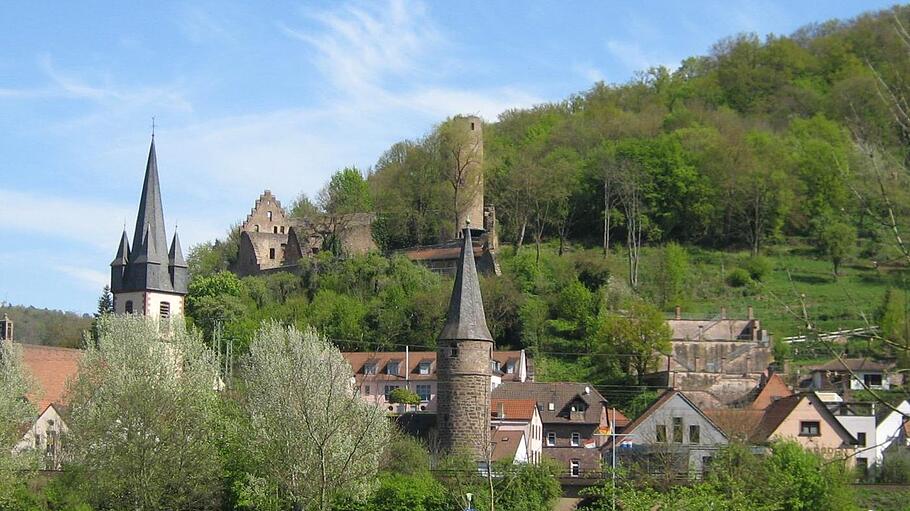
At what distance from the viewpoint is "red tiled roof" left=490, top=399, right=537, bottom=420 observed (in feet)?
172

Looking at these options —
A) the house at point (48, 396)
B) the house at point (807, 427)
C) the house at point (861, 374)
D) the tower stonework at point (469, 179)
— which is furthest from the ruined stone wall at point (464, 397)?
the tower stonework at point (469, 179)

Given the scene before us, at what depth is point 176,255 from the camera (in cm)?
6331

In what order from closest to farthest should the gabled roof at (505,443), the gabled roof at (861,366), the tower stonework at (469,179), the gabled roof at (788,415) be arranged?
the gabled roof at (505,443) → the gabled roof at (788,415) → the gabled roof at (861,366) → the tower stonework at (469,179)

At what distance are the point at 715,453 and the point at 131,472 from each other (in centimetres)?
1920

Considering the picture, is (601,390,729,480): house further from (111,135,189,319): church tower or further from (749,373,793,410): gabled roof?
(111,135,189,319): church tower

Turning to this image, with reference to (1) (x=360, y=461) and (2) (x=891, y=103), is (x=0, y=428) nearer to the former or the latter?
(1) (x=360, y=461)

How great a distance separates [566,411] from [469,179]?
26.1 m

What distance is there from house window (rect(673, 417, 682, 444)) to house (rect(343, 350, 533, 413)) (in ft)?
37.1

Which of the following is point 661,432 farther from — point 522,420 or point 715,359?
point 715,359

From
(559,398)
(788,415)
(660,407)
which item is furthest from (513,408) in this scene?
(788,415)

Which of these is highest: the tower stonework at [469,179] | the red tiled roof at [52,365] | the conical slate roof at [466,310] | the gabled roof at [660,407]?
the tower stonework at [469,179]

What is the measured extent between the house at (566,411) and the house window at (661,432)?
117 inches

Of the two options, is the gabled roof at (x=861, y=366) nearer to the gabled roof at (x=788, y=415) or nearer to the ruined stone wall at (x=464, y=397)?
the gabled roof at (x=788, y=415)

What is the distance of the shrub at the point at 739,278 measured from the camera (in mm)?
75938
